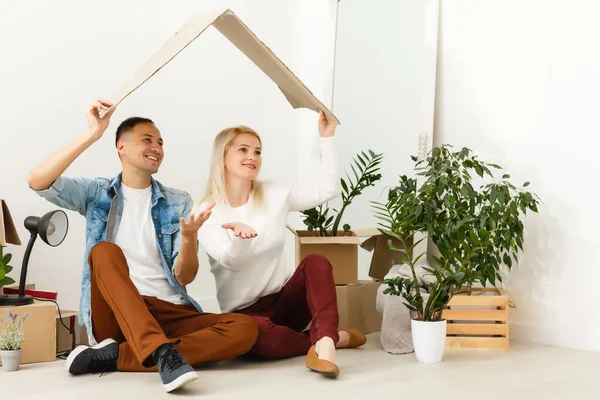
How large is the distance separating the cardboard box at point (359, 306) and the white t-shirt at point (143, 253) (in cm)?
80

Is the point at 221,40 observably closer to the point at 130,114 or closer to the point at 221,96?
the point at 221,96

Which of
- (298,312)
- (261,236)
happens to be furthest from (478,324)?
(261,236)

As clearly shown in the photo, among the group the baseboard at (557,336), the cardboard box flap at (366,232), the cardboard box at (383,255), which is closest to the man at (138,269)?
the cardboard box flap at (366,232)

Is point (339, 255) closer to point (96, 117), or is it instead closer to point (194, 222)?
point (194, 222)

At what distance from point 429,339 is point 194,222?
0.95m

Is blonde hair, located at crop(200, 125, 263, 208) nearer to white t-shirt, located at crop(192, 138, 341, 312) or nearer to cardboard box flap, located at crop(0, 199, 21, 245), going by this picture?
white t-shirt, located at crop(192, 138, 341, 312)

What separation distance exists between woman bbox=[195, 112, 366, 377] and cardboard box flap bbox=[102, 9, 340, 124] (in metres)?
0.16

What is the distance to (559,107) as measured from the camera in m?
2.98

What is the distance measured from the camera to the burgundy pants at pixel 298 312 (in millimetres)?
2455

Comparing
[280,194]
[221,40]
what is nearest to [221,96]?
[221,40]

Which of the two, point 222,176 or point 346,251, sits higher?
point 222,176

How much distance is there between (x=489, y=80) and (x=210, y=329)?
1.68m

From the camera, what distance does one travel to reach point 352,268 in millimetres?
3195

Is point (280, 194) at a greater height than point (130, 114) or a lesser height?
lesser
